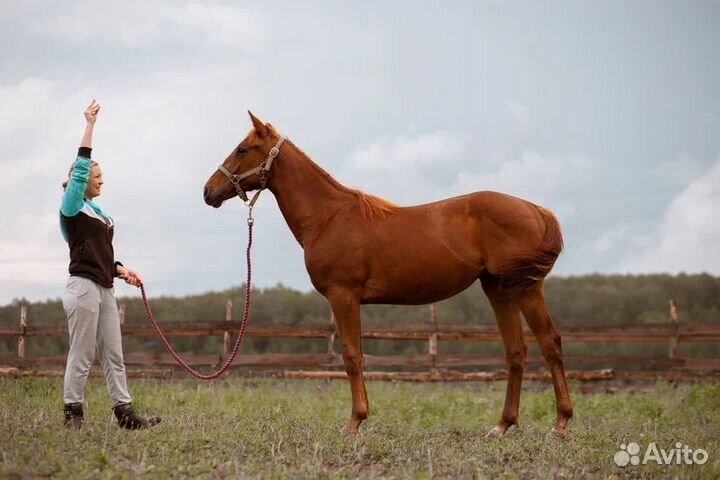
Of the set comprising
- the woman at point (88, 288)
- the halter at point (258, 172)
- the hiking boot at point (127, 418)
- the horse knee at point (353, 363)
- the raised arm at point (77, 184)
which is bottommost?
the hiking boot at point (127, 418)

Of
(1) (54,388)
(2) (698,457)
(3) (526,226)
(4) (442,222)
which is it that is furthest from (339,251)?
(1) (54,388)

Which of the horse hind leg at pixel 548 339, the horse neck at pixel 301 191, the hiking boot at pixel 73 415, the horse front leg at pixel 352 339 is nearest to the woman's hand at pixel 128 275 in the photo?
the hiking boot at pixel 73 415

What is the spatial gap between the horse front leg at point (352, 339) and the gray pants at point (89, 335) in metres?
1.75

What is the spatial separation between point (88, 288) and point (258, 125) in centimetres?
207

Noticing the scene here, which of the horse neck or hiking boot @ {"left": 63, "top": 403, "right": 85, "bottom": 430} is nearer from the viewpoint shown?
hiking boot @ {"left": 63, "top": 403, "right": 85, "bottom": 430}

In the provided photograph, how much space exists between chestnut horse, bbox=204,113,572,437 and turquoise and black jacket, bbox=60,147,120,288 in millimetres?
1260

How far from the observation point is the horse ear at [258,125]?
7.07 meters

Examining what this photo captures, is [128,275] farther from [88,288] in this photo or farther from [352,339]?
[352,339]

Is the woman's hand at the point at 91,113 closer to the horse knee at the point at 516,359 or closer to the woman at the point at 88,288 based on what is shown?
the woman at the point at 88,288

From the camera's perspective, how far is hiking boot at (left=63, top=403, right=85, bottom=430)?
6164 mm

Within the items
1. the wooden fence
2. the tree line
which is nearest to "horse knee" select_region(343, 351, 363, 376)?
the wooden fence

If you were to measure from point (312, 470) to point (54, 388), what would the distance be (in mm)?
7306

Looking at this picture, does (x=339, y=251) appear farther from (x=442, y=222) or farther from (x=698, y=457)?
(x=698, y=457)

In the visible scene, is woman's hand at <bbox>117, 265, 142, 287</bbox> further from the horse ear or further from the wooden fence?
the wooden fence
